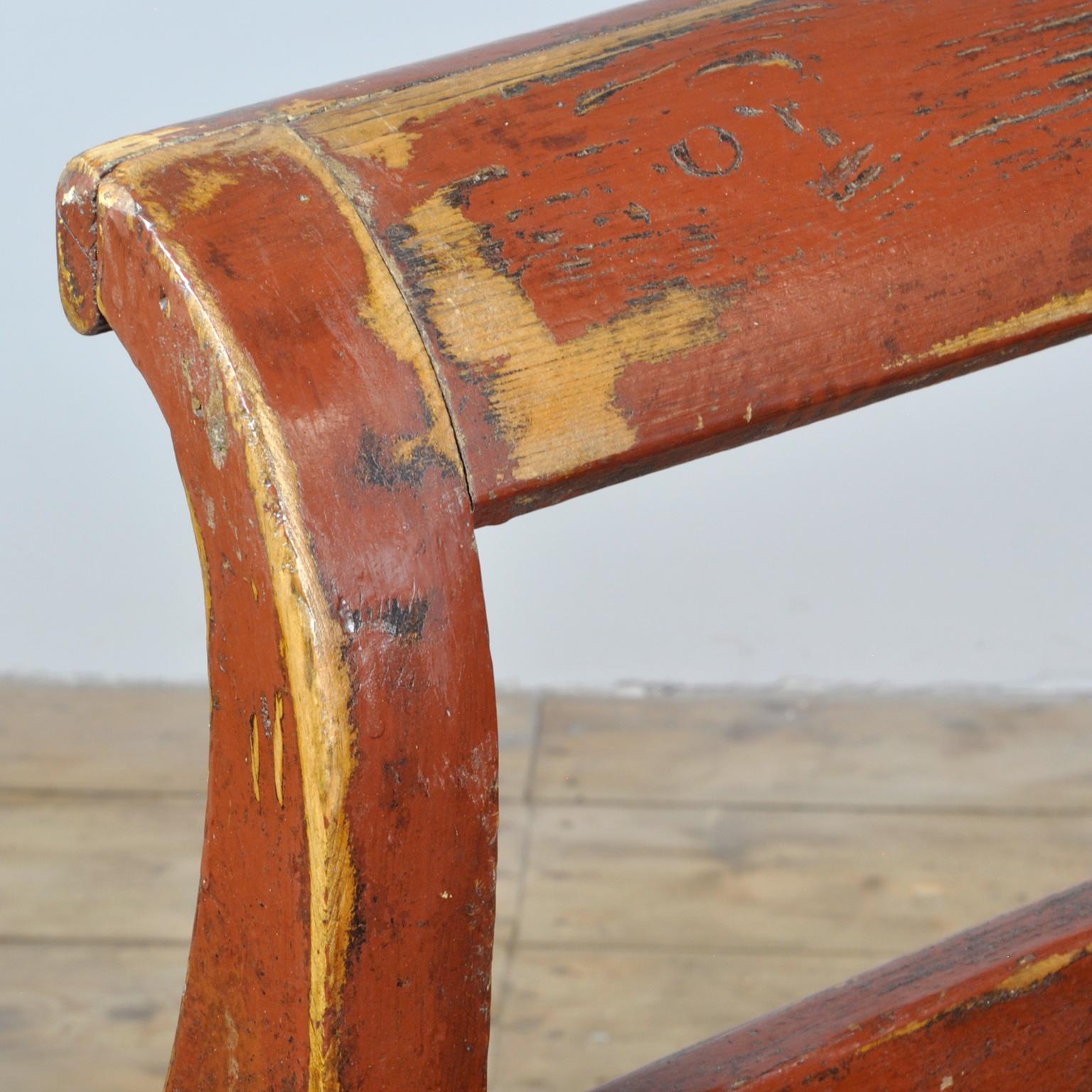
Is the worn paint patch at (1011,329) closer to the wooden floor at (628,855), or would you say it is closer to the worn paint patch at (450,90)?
the worn paint patch at (450,90)

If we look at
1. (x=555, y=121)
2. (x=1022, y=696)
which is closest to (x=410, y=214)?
(x=555, y=121)

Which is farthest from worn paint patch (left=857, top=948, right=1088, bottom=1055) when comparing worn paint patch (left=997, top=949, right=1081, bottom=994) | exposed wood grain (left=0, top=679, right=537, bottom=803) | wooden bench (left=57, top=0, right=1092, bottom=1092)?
exposed wood grain (left=0, top=679, right=537, bottom=803)

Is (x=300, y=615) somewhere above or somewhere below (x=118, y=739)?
below

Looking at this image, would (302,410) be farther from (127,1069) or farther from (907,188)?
(127,1069)

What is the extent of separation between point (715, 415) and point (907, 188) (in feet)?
0.21

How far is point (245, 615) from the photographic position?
24cm

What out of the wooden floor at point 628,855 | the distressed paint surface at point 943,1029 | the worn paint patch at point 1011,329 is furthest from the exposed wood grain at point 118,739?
the worn paint patch at point 1011,329

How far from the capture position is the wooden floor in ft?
3.61

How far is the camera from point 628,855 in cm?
131

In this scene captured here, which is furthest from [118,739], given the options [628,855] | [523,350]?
[523,350]

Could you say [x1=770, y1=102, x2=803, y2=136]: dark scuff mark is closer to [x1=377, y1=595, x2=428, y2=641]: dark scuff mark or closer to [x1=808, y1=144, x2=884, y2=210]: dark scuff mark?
[x1=808, y1=144, x2=884, y2=210]: dark scuff mark

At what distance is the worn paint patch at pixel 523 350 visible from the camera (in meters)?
0.24

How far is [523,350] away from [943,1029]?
23 cm

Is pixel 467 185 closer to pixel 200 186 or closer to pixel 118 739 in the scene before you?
pixel 200 186
